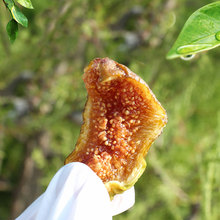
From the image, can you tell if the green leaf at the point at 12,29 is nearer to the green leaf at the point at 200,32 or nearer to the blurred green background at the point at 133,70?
the green leaf at the point at 200,32

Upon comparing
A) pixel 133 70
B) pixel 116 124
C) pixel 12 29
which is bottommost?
pixel 133 70

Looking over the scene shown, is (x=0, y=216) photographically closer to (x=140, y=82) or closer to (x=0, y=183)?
(x=0, y=183)

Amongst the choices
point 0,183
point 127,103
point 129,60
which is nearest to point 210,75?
point 129,60

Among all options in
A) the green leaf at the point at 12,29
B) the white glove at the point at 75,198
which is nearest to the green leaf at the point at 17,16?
the green leaf at the point at 12,29

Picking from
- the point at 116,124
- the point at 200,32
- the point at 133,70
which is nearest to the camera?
the point at 200,32

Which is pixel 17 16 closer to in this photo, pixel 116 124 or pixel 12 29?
pixel 12 29

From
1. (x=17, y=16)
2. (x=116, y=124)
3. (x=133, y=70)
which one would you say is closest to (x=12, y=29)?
(x=17, y=16)

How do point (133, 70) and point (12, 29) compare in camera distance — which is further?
point (133, 70)
